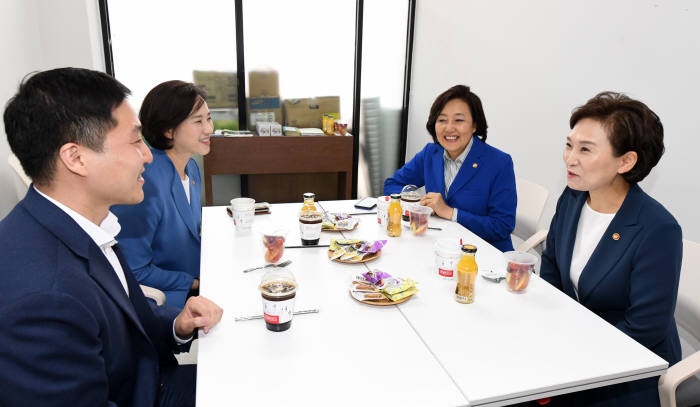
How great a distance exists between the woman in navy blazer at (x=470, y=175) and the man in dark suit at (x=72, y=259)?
1373 millimetres

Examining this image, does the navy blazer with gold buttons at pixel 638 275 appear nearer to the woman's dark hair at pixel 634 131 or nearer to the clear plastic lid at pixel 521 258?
the woman's dark hair at pixel 634 131

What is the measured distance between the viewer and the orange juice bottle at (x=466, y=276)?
53.7 inches

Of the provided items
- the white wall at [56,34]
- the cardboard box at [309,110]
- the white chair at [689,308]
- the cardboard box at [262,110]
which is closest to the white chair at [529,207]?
the white chair at [689,308]

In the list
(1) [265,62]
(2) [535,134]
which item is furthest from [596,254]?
(1) [265,62]

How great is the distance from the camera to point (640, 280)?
4.64ft

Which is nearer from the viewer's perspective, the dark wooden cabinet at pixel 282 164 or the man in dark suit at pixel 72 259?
the man in dark suit at pixel 72 259

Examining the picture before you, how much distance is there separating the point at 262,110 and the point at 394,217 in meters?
2.75

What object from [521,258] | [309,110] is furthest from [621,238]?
[309,110]

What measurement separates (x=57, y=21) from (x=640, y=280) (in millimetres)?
4166

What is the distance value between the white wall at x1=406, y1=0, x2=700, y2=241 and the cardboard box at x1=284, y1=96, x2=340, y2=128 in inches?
35.3

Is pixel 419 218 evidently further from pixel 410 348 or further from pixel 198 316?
pixel 198 316

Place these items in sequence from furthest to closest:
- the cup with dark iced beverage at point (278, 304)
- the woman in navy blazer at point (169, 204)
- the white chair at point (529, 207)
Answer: the white chair at point (529, 207) → the woman in navy blazer at point (169, 204) → the cup with dark iced beverage at point (278, 304)

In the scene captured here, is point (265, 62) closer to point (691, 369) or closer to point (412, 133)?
point (412, 133)

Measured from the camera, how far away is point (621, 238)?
58.7 inches
